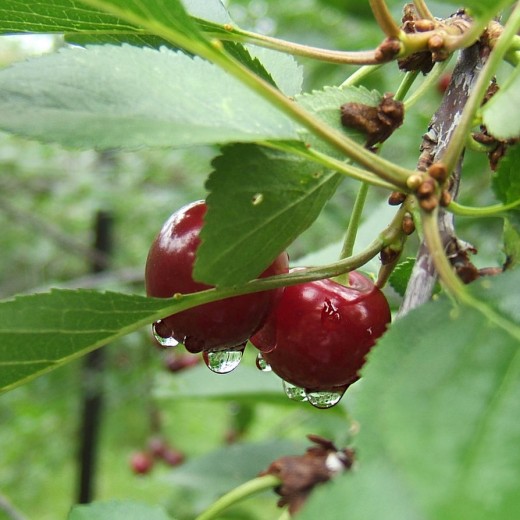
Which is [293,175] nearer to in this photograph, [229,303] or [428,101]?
[229,303]

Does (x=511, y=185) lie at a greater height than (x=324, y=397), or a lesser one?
greater

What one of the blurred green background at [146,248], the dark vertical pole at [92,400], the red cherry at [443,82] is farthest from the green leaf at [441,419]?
the dark vertical pole at [92,400]

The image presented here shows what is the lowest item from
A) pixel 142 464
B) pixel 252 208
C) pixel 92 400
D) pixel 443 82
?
pixel 142 464

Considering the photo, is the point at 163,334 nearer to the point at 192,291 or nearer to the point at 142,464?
the point at 192,291

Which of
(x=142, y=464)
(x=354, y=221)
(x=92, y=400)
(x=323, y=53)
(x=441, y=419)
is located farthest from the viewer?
(x=142, y=464)

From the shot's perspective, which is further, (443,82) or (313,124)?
(443,82)

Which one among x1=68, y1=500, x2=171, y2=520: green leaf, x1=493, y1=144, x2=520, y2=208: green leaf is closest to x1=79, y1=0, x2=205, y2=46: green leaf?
x1=493, y1=144, x2=520, y2=208: green leaf

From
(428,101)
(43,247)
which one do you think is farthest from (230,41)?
(43,247)

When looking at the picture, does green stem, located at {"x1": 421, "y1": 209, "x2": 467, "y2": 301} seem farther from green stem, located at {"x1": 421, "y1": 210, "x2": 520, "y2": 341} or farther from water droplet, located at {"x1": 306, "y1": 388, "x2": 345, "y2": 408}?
water droplet, located at {"x1": 306, "y1": 388, "x2": 345, "y2": 408}

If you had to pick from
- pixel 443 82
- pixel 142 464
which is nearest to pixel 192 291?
pixel 443 82
